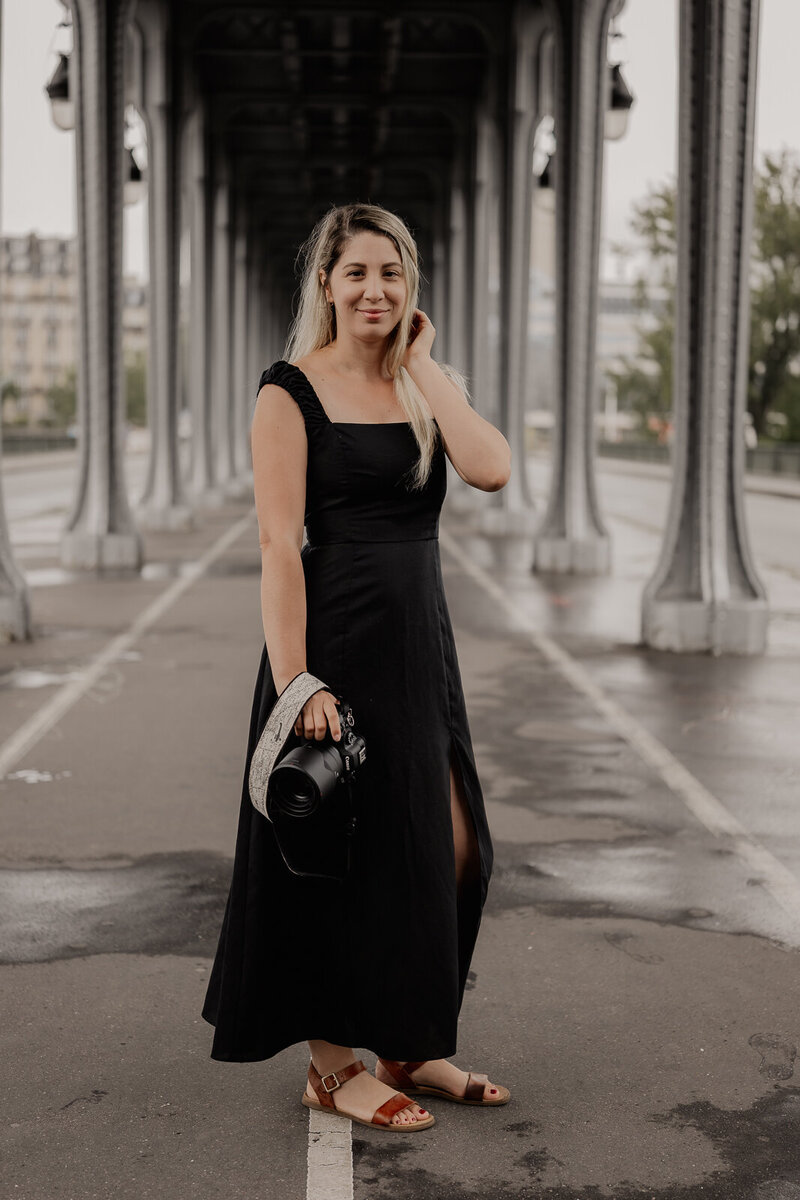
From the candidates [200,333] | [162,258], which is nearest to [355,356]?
[162,258]

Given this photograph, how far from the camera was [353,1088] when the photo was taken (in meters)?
3.74

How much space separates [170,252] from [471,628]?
13735 mm

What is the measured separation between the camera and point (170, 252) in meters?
24.8

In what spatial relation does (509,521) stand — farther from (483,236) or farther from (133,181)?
(483,236)

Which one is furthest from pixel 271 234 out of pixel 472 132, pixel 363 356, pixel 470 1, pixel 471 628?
pixel 363 356

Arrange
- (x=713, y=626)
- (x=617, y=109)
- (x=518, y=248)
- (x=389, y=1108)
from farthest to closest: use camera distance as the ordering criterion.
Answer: (x=518, y=248), (x=617, y=109), (x=713, y=626), (x=389, y=1108)

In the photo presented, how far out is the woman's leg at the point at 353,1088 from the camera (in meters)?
3.71

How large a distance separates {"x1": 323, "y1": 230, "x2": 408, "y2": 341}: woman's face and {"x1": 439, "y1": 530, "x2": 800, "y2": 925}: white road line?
2.75 m

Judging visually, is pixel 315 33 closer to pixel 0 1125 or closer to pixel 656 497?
pixel 656 497

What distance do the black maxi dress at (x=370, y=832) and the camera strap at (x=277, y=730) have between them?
14 cm

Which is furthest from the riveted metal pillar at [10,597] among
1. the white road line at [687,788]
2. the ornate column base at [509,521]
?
the ornate column base at [509,521]

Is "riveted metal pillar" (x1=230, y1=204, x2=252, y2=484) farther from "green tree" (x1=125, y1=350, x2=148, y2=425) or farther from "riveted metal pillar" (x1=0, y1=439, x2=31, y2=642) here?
"green tree" (x1=125, y1=350, x2=148, y2=425)

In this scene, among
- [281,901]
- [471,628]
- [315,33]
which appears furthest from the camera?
[315,33]

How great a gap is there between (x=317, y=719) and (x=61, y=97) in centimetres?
1667
